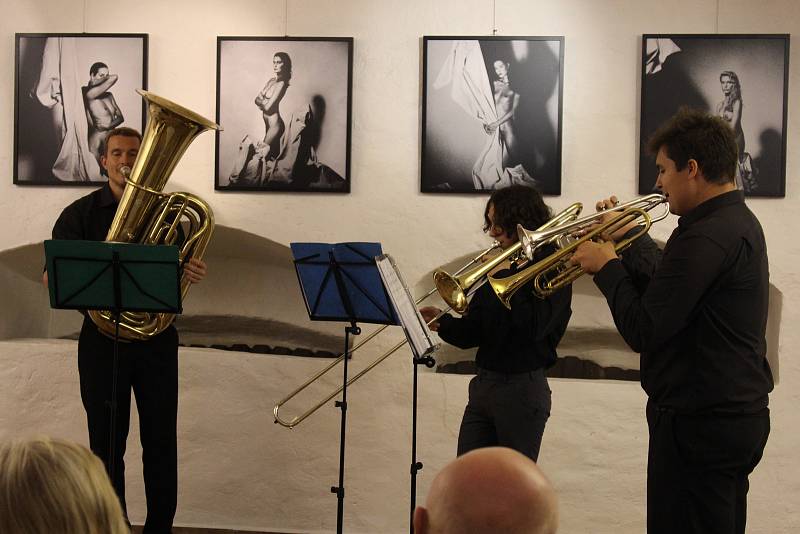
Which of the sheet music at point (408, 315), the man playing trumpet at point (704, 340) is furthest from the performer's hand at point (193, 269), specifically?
the man playing trumpet at point (704, 340)

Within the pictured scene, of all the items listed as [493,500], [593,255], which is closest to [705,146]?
[593,255]

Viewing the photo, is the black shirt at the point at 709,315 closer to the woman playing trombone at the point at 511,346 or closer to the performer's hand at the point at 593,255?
the performer's hand at the point at 593,255

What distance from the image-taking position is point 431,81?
15.3 feet

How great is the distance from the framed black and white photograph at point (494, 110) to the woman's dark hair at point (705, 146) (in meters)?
1.93

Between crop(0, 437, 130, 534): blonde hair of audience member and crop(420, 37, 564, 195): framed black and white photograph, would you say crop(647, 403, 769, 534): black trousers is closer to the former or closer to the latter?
crop(0, 437, 130, 534): blonde hair of audience member

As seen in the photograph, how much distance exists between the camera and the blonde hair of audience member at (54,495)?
1.14m

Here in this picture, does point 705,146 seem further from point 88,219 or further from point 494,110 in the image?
point 88,219

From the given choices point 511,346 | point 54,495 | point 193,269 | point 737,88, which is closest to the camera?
point 54,495

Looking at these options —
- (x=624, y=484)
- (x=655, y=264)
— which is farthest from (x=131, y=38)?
(x=624, y=484)

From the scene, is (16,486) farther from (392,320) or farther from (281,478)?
(281,478)

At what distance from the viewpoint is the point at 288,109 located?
185 inches

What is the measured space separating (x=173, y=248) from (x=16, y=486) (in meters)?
2.16

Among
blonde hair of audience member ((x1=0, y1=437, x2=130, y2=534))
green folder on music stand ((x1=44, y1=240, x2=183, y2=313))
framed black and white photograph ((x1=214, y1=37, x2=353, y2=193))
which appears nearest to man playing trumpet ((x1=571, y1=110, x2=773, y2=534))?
green folder on music stand ((x1=44, y1=240, x2=183, y2=313))

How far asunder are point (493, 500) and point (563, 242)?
1.88 meters
